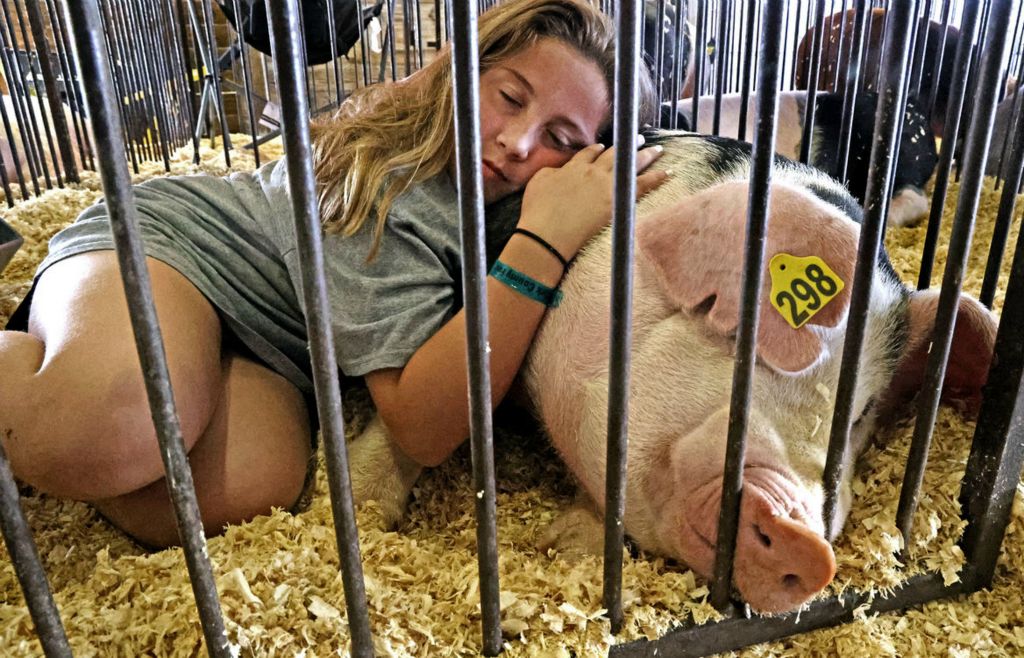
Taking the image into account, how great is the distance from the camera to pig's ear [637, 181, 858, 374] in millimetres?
882

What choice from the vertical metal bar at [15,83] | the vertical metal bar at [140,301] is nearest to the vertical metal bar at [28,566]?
the vertical metal bar at [140,301]

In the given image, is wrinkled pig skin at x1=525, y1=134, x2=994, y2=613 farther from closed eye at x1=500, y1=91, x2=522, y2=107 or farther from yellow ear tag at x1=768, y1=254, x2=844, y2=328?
closed eye at x1=500, y1=91, x2=522, y2=107

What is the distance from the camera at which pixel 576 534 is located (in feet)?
3.67

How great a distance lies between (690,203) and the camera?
103cm

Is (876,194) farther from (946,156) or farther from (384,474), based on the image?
(384,474)

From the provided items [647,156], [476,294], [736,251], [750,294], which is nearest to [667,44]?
[647,156]

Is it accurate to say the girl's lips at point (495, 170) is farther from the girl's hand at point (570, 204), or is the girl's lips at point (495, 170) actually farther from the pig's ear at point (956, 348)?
the pig's ear at point (956, 348)

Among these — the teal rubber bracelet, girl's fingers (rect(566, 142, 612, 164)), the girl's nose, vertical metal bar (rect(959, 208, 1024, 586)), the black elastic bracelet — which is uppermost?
the girl's nose

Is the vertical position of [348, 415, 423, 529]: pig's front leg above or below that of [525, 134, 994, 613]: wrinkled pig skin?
below

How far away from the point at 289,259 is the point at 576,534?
2.14ft

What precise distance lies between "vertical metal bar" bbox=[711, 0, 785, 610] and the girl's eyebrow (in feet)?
1.99

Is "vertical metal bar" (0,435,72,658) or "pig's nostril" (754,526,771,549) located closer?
"vertical metal bar" (0,435,72,658)

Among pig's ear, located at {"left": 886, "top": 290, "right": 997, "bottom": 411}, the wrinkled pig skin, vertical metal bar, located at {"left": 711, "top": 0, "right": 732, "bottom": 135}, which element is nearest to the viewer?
the wrinkled pig skin

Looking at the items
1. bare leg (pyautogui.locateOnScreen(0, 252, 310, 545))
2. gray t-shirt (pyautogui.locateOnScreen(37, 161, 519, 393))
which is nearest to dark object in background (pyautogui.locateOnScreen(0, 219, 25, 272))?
gray t-shirt (pyautogui.locateOnScreen(37, 161, 519, 393))
